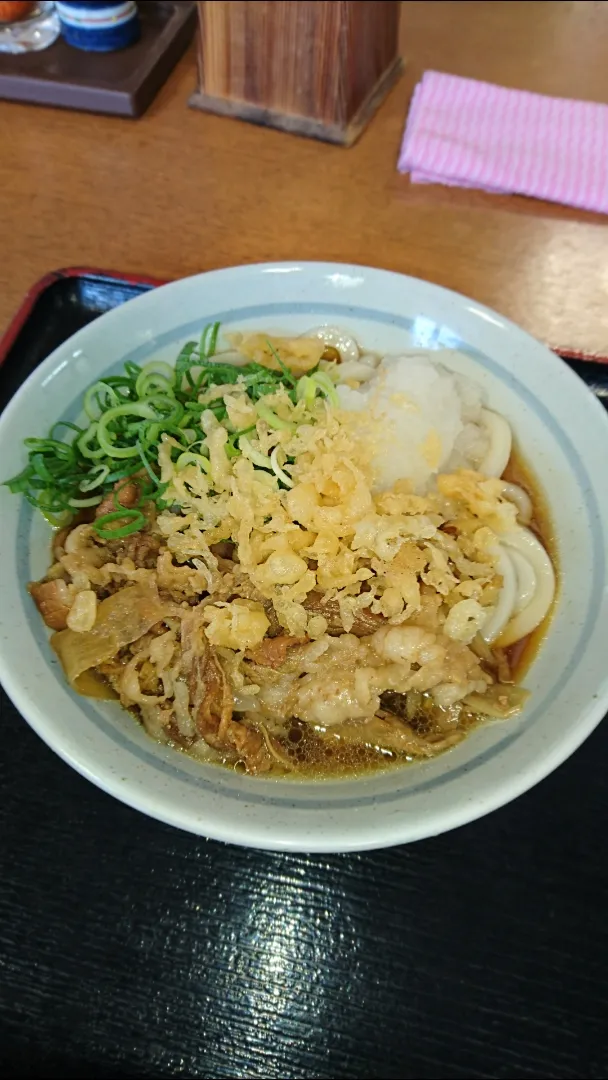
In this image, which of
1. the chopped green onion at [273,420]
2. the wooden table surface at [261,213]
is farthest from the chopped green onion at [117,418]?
the wooden table surface at [261,213]

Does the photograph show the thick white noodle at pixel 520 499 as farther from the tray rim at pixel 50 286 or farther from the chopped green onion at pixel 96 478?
the chopped green onion at pixel 96 478

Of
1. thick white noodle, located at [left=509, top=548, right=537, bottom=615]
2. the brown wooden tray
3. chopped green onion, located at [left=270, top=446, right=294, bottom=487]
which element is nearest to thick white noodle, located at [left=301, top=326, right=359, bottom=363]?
chopped green onion, located at [left=270, top=446, right=294, bottom=487]

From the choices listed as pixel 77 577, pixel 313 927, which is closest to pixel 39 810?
pixel 77 577

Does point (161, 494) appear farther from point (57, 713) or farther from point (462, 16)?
point (462, 16)

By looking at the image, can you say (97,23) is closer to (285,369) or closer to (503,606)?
(285,369)

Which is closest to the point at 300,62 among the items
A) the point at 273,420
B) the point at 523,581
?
the point at 273,420

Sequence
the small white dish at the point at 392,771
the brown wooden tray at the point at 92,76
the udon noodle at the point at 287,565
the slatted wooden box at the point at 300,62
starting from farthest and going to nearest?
1. the brown wooden tray at the point at 92,76
2. the slatted wooden box at the point at 300,62
3. the udon noodle at the point at 287,565
4. the small white dish at the point at 392,771

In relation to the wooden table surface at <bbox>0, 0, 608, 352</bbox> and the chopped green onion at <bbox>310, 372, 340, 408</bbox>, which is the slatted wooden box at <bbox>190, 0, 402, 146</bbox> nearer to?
the wooden table surface at <bbox>0, 0, 608, 352</bbox>
